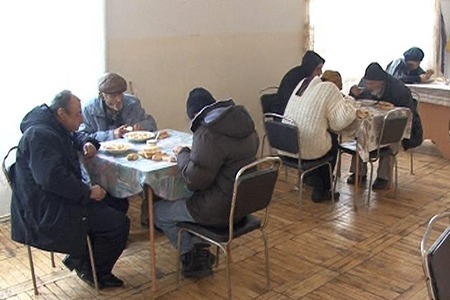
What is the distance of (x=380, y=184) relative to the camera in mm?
4387

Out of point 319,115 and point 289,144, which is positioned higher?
point 319,115

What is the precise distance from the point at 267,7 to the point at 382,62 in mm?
2024

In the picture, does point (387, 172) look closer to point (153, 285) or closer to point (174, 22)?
point (174, 22)

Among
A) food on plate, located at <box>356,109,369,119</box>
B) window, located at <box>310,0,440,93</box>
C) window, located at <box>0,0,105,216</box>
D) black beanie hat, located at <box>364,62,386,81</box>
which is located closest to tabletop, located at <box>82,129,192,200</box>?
window, located at <box>0,0,105,216</box>

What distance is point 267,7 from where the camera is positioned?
16.6 feet

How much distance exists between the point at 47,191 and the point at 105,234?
1.24 feet

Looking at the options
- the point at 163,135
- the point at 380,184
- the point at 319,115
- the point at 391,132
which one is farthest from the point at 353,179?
the point at 163,135

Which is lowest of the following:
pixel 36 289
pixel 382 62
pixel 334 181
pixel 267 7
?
pixel 36 289

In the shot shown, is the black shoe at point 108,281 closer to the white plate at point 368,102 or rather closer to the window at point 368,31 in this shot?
the white plate at point 368,102

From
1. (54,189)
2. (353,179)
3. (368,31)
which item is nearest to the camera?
(54,189)

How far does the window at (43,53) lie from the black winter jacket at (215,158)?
1.54m

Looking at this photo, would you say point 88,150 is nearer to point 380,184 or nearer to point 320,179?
point 320,179

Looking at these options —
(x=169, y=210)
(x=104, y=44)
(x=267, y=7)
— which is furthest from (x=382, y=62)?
(x=169, y=210)

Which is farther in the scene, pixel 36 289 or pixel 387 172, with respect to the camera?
pixel 387 172
